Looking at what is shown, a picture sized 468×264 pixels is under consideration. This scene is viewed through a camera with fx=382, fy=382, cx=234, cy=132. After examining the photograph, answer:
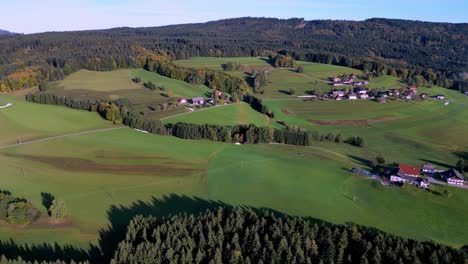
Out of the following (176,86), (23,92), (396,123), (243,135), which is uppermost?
(176,86)

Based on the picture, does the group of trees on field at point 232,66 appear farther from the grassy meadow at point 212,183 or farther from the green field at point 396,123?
the grassy meadow at point 212,183

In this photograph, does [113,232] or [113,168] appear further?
[113,168]

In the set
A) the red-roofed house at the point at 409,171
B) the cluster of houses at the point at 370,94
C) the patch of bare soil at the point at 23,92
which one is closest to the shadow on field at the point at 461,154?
the red-roofed house at the point at 409,171

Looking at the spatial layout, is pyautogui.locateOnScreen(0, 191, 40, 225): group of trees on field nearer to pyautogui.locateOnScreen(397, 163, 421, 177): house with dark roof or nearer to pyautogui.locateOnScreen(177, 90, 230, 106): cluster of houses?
pyautogui.locateOnScreen(397, 163, 421, 177): house with dark roof

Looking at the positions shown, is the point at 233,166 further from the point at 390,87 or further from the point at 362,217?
the point at 390,87

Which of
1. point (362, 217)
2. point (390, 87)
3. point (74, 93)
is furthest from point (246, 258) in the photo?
point (390, 87)

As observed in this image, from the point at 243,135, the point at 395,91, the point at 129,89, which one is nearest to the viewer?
the point at 243,135

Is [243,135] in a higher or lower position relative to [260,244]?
higher

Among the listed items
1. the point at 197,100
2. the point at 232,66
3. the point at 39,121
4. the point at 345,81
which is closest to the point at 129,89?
the point at 197,100

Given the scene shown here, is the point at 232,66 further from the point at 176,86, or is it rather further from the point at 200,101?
the point at 200,101
